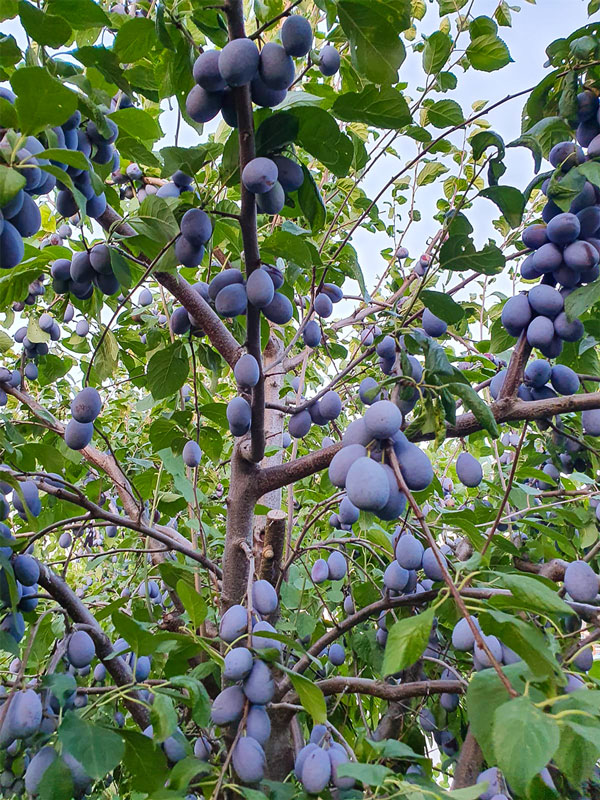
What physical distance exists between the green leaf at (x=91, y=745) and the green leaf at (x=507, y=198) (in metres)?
1.15

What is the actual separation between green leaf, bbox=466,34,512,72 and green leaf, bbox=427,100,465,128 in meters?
0.12

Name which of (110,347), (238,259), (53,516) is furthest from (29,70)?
(53,516)

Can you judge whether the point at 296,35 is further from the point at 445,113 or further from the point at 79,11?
the point at 445,113

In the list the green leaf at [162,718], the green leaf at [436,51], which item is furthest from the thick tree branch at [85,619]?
the green leaf at [436,51]

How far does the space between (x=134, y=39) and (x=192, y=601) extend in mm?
1042

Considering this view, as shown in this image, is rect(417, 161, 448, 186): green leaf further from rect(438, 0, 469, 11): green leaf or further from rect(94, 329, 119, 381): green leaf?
rect(94, 329, 119, 381): green leaf

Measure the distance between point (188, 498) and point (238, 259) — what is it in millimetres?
664

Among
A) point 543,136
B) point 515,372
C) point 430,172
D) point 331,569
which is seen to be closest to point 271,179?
point 515,372

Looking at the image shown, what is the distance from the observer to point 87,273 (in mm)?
1104

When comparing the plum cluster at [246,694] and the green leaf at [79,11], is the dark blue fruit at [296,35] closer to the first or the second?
the green leaf at [79,11]

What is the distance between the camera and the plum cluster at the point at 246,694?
3.32 feet

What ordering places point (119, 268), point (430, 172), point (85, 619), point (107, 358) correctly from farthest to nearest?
point (430, 172) < point (107, 358) < point (85, 619) < point (119, 268)

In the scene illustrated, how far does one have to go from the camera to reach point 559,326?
1.14m

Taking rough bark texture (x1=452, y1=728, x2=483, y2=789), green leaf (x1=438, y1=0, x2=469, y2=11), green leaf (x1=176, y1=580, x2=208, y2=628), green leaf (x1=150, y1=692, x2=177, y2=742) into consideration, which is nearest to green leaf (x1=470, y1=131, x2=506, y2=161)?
green leaf (x1=438, y1=0, x2=469, y2=11)
